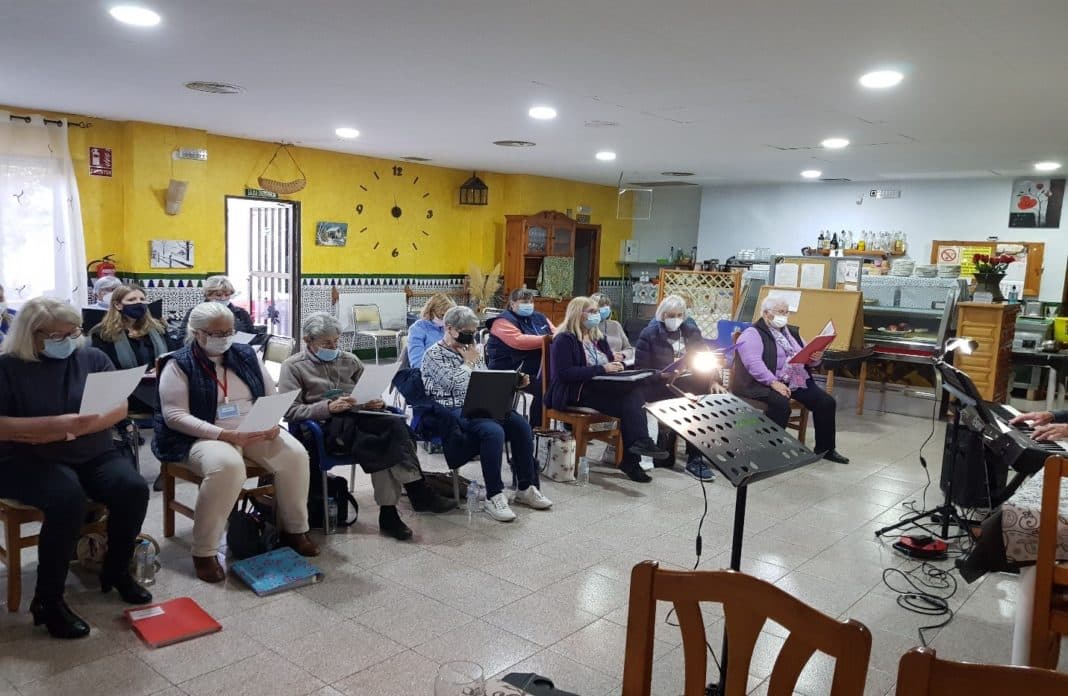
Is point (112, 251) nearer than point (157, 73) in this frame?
No

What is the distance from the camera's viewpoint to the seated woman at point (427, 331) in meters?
5.25

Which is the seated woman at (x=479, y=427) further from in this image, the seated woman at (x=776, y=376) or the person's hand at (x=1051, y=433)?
the person's hand at (x=1051, y=433)

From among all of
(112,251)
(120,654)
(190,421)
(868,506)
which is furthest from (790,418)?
(112,251)

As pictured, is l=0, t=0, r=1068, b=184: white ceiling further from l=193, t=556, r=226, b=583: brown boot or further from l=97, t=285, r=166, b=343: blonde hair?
l=193, t=556, r=226, b=583: brown boot

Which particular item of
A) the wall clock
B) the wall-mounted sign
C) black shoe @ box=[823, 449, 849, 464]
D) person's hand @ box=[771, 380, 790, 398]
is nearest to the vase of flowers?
black shoe @ box=[823, 449, 849, 464]

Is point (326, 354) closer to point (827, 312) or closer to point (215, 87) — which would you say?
point (215, 87)

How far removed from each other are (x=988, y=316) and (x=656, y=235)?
5.63 m

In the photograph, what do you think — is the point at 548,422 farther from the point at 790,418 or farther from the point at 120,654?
the point at 120,654

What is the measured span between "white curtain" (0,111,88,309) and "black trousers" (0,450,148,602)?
4.47 metres

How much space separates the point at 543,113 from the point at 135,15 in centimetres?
284

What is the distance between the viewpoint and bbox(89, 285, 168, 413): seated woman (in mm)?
4270

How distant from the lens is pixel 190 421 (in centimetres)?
328

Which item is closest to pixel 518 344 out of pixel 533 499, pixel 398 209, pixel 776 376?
pixel 533 499

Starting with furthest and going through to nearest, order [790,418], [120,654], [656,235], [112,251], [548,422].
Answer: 1. [656,235]
2. [112,251]
3. [790,418]
4. [548,422]
5. [120,654]
